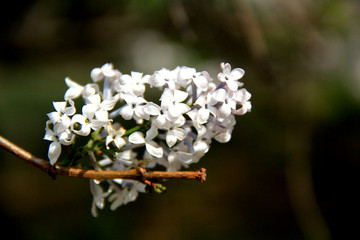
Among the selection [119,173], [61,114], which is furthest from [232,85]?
[61,114]

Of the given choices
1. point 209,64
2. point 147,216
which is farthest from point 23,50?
point 147,216

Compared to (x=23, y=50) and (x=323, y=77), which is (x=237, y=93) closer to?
(x=323, y=77)

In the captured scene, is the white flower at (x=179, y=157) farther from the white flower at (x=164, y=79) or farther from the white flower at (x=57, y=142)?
the white flower at (x=57, y=142)

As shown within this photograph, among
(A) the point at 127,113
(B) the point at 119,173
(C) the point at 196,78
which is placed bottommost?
(B) the point at 119,173

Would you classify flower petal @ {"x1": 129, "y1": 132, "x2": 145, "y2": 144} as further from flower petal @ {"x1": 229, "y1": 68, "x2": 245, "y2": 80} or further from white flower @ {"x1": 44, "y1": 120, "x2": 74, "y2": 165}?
flower petal @ {"x1": 229, "y1": 68, "x2": 245, "y2": 80}

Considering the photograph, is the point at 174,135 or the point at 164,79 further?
the point at 164,79

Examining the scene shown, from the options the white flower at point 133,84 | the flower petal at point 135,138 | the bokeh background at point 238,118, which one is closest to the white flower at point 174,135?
the flower petal at point 135,138

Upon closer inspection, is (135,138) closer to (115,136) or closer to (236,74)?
(115,136)
